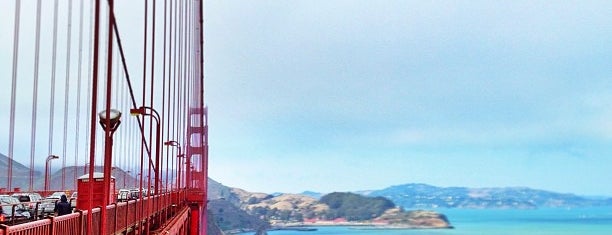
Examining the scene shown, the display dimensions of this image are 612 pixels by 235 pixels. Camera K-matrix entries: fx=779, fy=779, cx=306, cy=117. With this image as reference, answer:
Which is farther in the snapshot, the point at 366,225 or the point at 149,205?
the point at 366,225

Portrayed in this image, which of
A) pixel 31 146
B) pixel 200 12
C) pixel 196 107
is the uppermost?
pixel 200 12

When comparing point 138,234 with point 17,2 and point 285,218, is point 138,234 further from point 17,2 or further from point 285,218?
point 285,218

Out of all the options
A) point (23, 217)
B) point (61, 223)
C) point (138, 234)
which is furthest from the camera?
point (23, 217)

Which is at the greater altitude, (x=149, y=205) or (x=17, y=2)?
(x=17, y=2)

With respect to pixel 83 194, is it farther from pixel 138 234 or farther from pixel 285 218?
pixel 285 218

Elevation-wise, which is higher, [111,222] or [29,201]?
[29,201]

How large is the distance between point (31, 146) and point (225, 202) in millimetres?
128780

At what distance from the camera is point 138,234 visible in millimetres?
13430

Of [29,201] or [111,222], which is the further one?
[29,201]

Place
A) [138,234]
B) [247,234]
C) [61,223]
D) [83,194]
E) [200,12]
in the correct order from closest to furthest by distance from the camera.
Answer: [61,223], [138,234], [83,194], [200,12], [247,234]

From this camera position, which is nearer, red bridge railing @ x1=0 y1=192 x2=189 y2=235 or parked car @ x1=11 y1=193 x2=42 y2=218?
red bridge railing @ x1=0 y1=192 x2=189 y2=235

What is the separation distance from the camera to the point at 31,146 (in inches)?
764

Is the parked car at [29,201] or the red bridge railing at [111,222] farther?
the parked car at [29,201]

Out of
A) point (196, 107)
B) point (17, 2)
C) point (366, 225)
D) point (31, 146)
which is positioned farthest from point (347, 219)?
point (17, 2)
